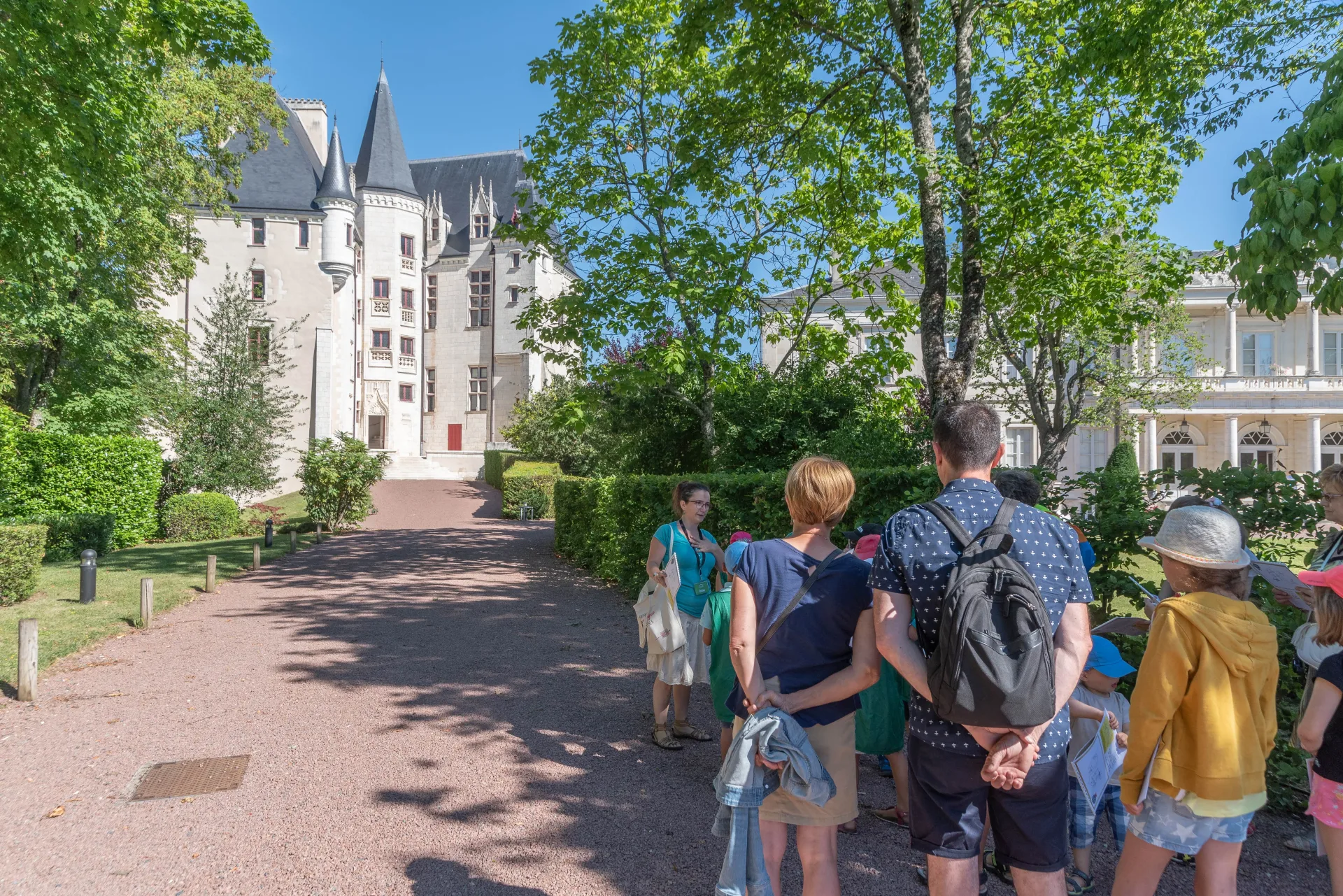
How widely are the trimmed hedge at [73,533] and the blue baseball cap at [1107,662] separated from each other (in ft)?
64.8

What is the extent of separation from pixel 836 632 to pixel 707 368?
12903 mm

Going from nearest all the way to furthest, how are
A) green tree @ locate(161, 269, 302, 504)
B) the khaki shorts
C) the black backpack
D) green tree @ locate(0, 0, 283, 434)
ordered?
1. the black backpack
2. the khaki shorts
3. green tree @ locate(0, 0, 283, 434)
4. green tree @ locate(161, 269, 302, 504)

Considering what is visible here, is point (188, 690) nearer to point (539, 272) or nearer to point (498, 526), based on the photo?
point (498, 526)

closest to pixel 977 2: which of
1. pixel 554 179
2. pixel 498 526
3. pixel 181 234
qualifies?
pixel 554 179

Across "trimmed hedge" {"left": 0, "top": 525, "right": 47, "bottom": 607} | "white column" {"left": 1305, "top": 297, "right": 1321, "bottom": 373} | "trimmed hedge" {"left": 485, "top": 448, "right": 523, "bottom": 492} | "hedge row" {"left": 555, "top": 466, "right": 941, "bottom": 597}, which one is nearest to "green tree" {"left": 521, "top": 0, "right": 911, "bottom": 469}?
"hedge row" {"left": 555, "top": 466, "right": 941, "bottom": 597}

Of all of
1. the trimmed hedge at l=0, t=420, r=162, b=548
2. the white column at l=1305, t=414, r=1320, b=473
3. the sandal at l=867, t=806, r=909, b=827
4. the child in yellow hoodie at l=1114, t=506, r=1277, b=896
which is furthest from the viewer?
the white column at l=1305, t=414, r=1320, b=473

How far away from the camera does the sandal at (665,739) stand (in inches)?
216

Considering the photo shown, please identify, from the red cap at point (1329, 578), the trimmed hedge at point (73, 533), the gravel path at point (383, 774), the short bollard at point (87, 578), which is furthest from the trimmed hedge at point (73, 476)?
the red cap at point (1329, 578)

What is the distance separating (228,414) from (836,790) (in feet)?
85.9

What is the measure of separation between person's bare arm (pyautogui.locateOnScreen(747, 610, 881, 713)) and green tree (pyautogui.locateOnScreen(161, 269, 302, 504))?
25.7 m

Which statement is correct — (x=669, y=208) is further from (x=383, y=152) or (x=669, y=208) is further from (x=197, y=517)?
(x=383, y=152)

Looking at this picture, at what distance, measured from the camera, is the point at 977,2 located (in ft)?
31.9

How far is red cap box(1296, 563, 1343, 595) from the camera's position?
284cm

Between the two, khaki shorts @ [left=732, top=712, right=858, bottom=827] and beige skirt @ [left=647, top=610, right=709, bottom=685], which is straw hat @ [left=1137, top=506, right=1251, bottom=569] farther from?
beige skirt @ [left=647, top=610, right=709, bottom=685]
